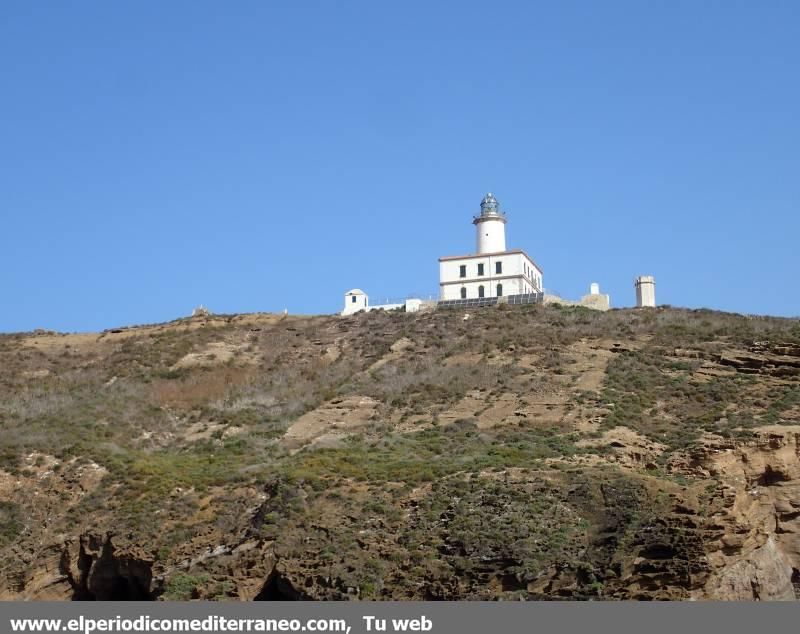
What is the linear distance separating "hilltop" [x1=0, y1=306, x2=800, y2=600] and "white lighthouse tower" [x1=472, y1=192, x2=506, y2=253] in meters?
9.66

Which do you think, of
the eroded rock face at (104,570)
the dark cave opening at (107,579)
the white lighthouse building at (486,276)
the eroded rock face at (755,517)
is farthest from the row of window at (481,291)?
the dark cave opening at (107,579)

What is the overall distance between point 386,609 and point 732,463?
1342 cm

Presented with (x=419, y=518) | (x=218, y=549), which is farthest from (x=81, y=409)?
(x=419, y=518)

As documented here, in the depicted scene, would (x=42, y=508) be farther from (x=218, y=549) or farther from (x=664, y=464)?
(x=664, y=464)

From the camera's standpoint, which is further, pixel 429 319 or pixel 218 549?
pixel 429 319

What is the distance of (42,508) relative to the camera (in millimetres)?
38781

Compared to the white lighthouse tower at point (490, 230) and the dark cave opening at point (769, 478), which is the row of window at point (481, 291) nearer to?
the white lighthouse tower at point (490, 230)

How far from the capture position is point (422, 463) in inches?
1485

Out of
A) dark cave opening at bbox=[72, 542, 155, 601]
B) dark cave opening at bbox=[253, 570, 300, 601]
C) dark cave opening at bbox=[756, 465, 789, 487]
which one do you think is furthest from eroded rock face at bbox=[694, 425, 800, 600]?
dark cave opening at bbox=[72, 542, 155, 601]

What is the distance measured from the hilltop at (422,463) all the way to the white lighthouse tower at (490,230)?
9.66 m

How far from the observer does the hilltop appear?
104 ft

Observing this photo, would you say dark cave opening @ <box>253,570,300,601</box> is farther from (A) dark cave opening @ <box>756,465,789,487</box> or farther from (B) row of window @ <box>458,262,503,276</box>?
(B) row of window @ <box>458,262,503,276</box>

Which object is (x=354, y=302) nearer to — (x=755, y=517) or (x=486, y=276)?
(x=486, y=276)

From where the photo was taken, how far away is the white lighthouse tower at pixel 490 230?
64.4m
